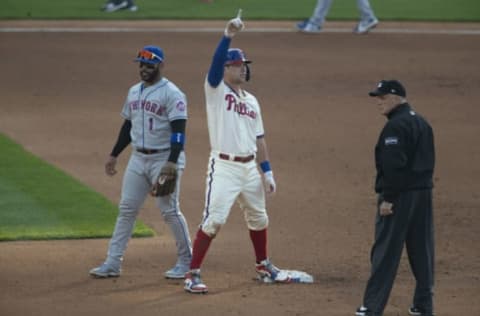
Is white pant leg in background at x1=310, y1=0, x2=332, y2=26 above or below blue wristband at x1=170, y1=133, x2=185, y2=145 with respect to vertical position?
above

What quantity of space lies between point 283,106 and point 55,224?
7.07 m

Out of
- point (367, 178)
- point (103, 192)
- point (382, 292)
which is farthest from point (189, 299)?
point (367, 178)

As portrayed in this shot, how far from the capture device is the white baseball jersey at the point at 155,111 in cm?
1072

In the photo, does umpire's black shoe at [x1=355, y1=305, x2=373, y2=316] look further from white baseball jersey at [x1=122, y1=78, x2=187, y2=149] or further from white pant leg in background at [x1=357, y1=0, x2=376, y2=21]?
white pant leg in background at [x1=357, y1=0, x2=376, y2=21]

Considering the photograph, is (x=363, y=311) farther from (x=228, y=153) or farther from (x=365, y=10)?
(x=365, y=10)

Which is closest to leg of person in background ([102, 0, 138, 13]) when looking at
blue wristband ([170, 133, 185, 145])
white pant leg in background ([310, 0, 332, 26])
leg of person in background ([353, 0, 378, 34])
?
white pant leg in background ([310, 0, 332, 26])

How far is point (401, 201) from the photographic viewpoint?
31.2ft

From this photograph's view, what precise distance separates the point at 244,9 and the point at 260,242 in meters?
17.4

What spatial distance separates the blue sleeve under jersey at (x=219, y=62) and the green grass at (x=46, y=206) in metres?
2.84

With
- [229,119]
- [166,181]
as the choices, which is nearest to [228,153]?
[229,119]

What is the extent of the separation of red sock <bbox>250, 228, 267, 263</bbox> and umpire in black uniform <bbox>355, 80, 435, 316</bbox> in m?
1.39

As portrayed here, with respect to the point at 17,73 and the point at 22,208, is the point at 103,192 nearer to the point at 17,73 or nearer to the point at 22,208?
the point at 22,208

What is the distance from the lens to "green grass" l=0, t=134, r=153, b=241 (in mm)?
12531

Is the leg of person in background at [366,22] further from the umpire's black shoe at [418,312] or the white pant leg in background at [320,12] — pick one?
the umpire's black shoe at [418,312]
